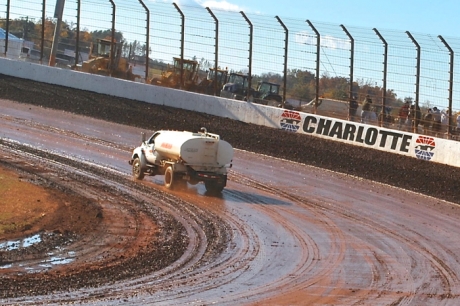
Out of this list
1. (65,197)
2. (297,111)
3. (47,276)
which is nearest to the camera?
(47,276)

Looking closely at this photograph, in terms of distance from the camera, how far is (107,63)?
130 feet

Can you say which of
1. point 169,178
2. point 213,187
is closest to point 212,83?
point 169,178

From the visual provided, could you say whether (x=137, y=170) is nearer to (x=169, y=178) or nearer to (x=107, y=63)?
(x=169, y=178)

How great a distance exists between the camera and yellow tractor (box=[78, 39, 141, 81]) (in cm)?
3759

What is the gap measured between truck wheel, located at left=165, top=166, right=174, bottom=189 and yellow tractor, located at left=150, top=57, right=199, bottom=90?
15.9 meters

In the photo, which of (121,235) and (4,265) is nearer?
(4,265)

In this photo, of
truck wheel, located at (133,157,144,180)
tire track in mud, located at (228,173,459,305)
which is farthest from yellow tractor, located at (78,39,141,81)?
tire track in mud, located at (228,173,459,305)

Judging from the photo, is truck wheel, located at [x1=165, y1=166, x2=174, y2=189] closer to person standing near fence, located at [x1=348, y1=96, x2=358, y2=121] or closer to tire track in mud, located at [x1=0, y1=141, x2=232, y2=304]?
tire track in mud, located at [x1=0, y1=141, x2=232, y2=304]

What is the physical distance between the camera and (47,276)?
1130 cm

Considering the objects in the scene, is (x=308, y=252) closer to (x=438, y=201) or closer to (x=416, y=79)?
(x=438, y=201)

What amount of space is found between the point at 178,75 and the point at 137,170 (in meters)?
16.5

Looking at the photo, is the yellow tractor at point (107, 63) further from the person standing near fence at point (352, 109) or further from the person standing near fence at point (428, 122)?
the person standing near fence at point (428, 122)

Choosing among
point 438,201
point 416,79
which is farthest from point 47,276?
point 416,79

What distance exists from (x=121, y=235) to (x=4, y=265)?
3.10 meters
